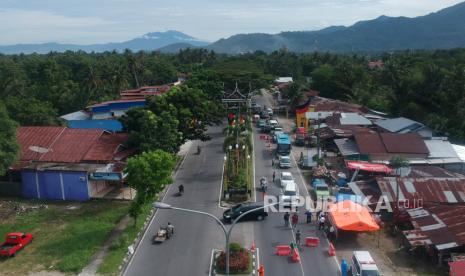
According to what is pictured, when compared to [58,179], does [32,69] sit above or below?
above

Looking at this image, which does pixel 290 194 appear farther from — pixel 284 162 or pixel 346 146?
pixel 346 146

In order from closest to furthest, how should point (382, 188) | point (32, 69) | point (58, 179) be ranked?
point (382, 188), point (58, 179), point (32, 69)

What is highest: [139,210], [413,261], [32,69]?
[32,69]

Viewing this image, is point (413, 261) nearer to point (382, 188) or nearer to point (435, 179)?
point (382, 188)

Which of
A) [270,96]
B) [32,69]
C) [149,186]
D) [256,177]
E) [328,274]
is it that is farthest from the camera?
[270,96]

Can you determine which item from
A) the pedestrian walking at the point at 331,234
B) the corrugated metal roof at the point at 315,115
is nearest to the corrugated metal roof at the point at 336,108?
the corrugated metal roof at the point at 315,115

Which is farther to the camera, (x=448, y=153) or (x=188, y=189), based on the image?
(x=448, y=153)

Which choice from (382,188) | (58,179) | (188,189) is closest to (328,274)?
(382,188)
